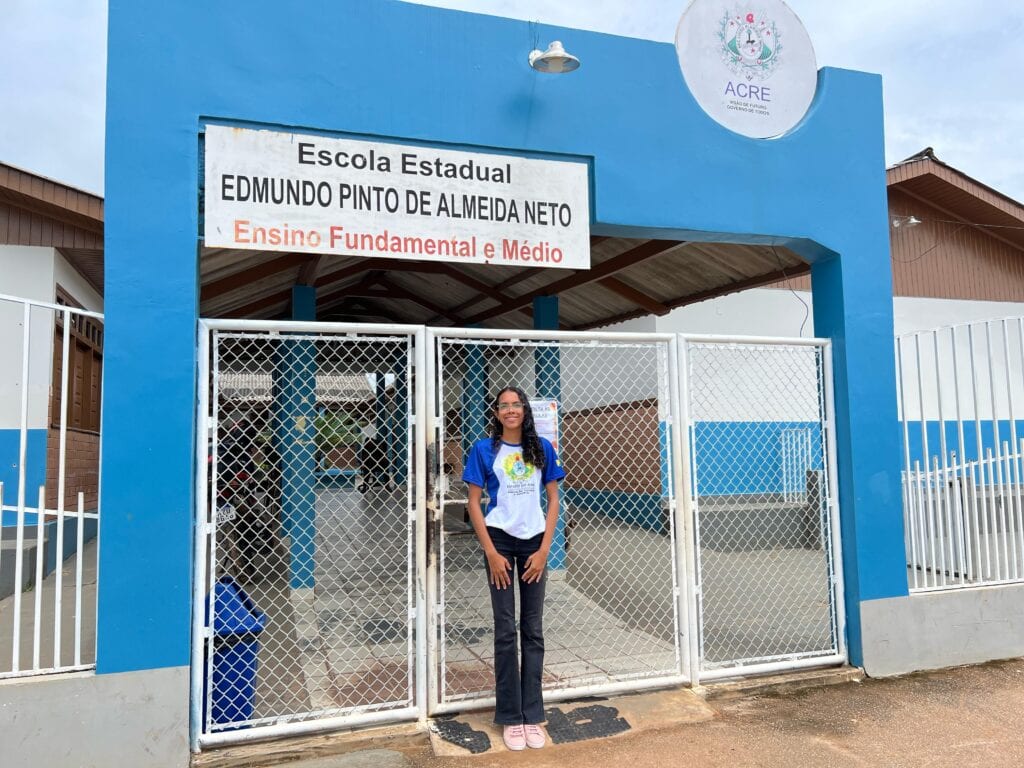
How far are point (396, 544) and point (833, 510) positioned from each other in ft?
23.0

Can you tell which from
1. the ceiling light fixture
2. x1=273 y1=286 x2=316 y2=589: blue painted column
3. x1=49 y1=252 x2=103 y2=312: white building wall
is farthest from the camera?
x1=49 y1=252 x2=103 y2=312: white building wall

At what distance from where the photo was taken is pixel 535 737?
3918 millimetres

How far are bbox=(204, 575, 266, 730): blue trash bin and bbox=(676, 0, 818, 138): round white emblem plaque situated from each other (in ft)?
13.2

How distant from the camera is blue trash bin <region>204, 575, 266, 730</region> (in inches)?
153

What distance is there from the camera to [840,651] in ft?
16.3

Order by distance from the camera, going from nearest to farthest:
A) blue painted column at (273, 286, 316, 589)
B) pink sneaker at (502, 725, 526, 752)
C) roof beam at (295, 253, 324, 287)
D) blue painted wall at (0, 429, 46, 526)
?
pink sneaker at (502, 725, 526, 752)
roof beam at (295, 253, 324, 287)
blue painted wall at (0, 429, 46, 526)
blue painted column at (273, 286, 316, 589)

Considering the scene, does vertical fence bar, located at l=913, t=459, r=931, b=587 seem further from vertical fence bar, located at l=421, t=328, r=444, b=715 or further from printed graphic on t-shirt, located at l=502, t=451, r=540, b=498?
vertical fence bar, located at l=421, t=328, r=444, b=715

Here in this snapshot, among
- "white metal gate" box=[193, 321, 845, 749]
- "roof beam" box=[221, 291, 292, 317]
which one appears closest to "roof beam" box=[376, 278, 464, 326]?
"white metal gate" box=[193, 321, 845, 749]

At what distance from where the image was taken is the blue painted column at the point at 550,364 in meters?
8.34

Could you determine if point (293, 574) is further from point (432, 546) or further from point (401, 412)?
point (432, 546)

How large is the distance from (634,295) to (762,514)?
406cm

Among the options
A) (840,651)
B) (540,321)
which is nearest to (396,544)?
(540,321)

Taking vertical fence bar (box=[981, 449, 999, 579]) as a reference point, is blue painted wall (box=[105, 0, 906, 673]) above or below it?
above

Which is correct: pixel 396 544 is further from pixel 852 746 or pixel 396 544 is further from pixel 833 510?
pixel 852 746
